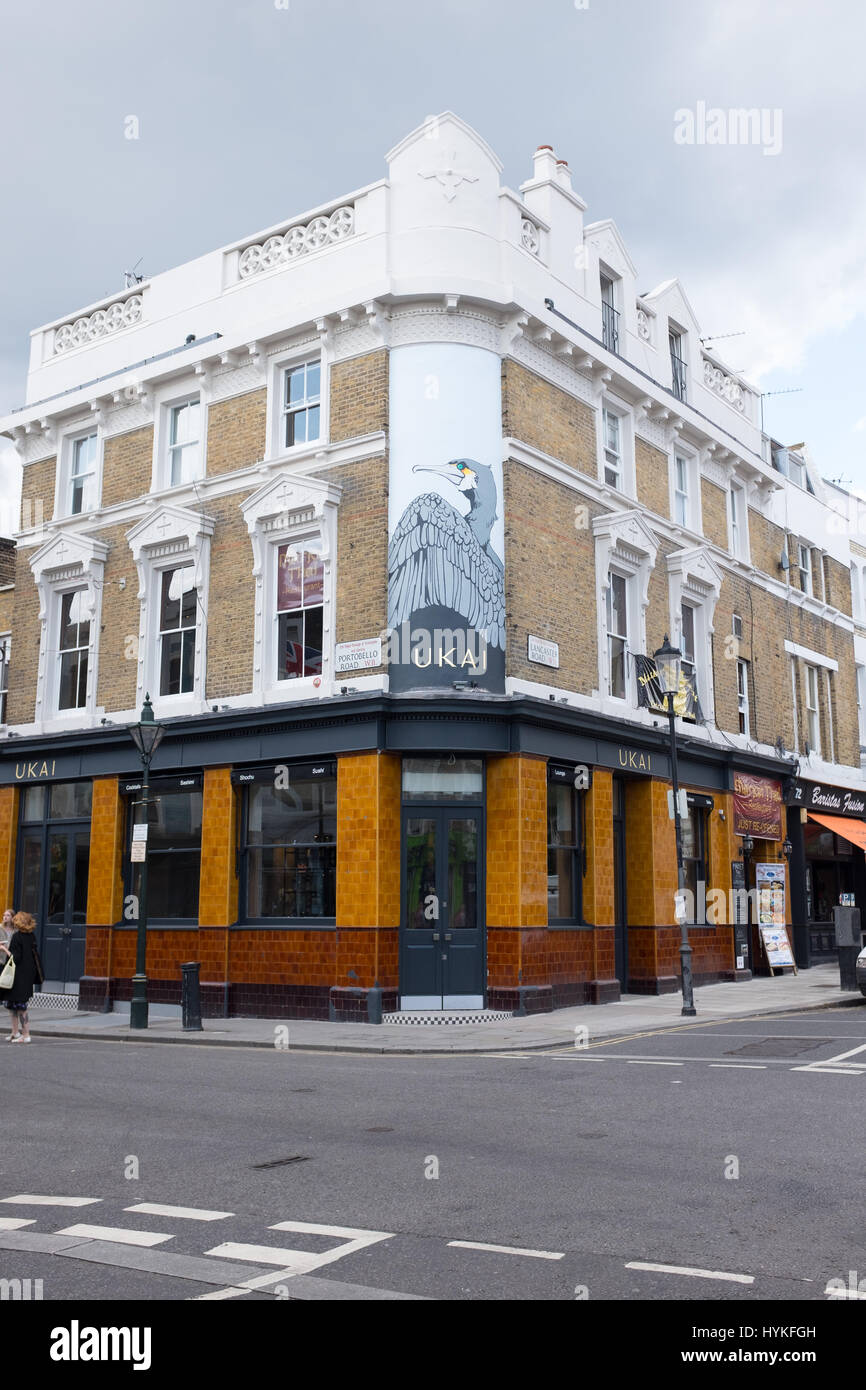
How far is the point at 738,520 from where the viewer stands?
28281 mm

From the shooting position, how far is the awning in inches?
1173

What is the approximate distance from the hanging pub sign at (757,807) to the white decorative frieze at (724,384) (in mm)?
8906

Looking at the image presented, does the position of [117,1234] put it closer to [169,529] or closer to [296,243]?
[169,529]

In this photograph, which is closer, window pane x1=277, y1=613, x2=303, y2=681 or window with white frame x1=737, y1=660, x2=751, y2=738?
window pane x1=277, y1=613, x2=303, y2=681

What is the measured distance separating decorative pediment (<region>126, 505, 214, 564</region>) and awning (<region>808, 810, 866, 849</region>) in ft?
54.4

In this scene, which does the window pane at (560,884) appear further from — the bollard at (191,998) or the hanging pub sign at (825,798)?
the hanging pub sign at (825,798)

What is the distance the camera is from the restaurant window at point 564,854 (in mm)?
19891

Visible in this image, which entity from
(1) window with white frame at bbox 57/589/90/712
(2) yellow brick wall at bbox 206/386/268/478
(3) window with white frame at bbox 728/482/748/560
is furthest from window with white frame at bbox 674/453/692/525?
(1) window with white frame at bbox 57/589/90/712

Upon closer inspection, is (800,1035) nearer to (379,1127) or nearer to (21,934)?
(379,1127)

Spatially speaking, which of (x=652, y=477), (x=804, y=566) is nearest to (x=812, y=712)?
(x=804, y=566)

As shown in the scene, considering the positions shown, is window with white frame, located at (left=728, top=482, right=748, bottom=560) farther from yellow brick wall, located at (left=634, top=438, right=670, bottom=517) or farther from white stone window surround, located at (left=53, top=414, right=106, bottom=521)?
white stone window surround, located at (left=53, top=414, right=106, bottom=521)

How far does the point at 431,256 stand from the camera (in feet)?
64.4

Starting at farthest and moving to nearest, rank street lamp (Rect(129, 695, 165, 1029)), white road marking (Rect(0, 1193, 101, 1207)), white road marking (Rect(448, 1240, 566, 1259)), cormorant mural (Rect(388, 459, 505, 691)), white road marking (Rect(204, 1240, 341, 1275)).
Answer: cormorant mural (Rect(388, 459, 505, 691))
street lamp (Rect(129, 695, 165, 1029))
white road marking (Rect(0, 1193, 101, 1207))
white road marking (Rect(448, 1240, 566, 1259))
white road marking (Rect(204, 1240, 341, 1275))

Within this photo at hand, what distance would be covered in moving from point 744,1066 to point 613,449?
13911mm
